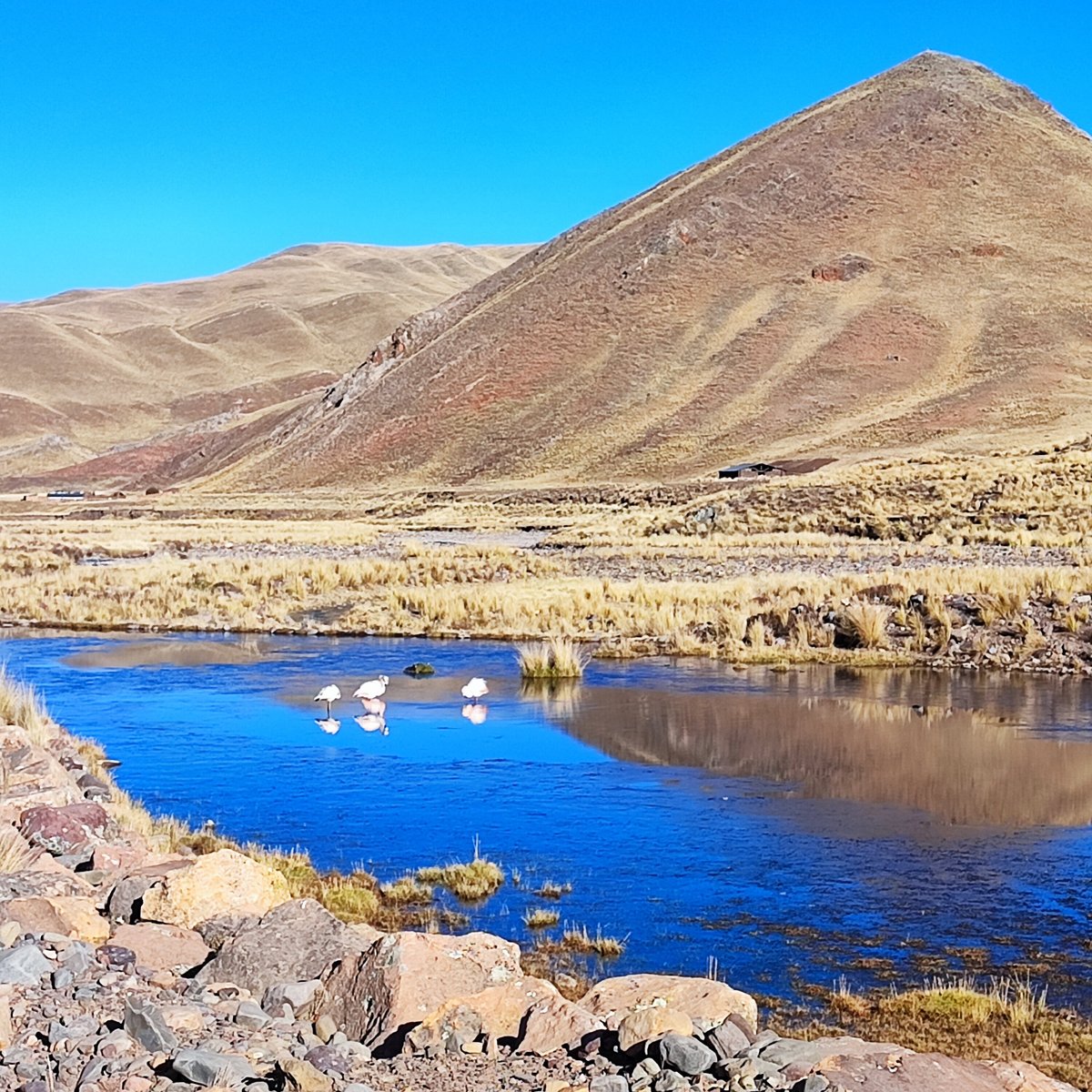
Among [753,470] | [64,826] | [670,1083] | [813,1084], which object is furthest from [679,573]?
[753,470]

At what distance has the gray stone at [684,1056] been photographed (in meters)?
5.59

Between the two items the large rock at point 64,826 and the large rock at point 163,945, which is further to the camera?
the large rock at point 64,826

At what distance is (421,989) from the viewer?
650 centimetres

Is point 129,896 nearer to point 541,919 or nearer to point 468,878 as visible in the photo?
point 541,919

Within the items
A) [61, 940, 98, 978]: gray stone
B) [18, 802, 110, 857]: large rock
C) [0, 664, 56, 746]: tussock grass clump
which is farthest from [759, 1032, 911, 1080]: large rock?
[0, 664, 56, 746]: tussock grass clump

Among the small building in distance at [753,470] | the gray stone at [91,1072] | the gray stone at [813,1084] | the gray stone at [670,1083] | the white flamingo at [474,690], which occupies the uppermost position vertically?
the small building in distance at [753,470]

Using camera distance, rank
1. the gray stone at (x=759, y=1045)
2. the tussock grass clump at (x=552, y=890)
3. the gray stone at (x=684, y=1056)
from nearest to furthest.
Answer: the gray stone at (x=684, y=1056), the gray stone at (x=759, y=1045), the tussock grass clump at (x=552, y=890)

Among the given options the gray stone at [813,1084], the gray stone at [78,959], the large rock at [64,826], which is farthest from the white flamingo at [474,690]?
the gray stone at [813,1084]

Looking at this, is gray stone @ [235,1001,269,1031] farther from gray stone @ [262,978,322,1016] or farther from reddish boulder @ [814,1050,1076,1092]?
reddish boulder @ [814,1050,1076,1092]

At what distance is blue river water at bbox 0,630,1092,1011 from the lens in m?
9.30

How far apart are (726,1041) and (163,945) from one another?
3.22m

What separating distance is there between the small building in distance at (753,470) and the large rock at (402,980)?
194 feet

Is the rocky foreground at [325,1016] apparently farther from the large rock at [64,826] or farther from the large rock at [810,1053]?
the large rock at [64,826]

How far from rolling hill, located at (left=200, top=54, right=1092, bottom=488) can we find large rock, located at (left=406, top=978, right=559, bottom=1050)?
64957 millimetres
